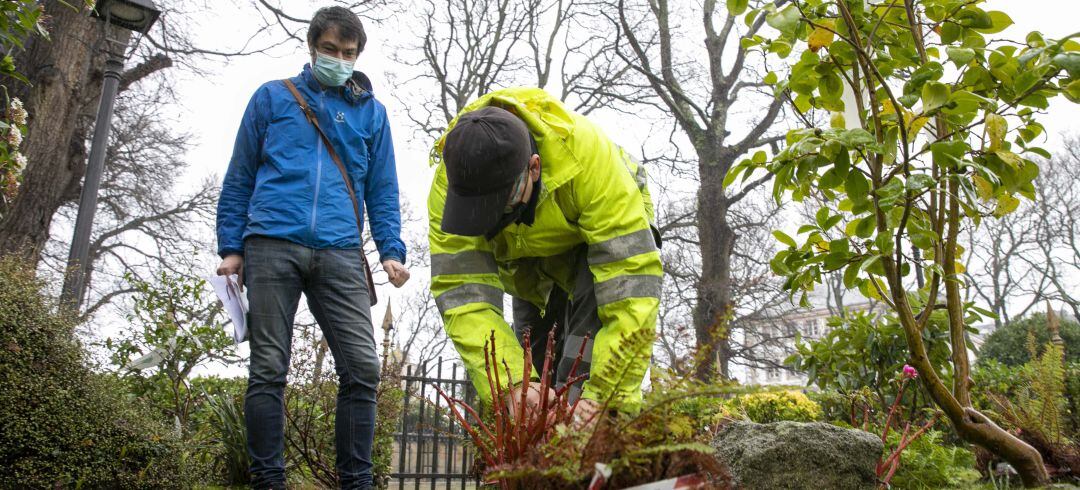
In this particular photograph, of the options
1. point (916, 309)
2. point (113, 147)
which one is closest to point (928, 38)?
point (916, 309)

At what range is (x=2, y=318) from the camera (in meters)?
2.81

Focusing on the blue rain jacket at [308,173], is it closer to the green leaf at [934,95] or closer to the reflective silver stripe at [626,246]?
the reflective silver stripe at [626,246]

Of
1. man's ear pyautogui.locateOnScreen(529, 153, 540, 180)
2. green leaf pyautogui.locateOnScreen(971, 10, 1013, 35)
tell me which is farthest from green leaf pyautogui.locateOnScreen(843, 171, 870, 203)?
man's ear pyautogui.locateOnScreen(529, 153, 540, 180)

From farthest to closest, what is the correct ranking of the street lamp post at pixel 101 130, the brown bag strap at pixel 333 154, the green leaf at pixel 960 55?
the street lamp post at pixel 101 130, the brown bag strap at pixel 333 154, the green leaf at pixel 960 55

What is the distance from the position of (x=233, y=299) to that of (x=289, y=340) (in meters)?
0.28

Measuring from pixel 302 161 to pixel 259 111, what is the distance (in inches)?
12.9

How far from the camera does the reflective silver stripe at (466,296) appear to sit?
237cm

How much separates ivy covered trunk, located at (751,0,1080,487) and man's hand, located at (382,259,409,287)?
1.51m

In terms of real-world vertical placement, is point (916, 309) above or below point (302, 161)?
below

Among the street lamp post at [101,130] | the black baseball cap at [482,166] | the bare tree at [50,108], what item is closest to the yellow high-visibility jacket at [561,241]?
the black baseball cap at [482,166]

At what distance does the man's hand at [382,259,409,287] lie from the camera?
307cm

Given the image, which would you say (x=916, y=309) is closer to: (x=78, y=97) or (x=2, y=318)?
(x=2, y=318)

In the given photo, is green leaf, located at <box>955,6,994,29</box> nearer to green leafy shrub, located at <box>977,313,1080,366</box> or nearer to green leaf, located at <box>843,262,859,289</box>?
green leaf, located at <box>843,262,859,289</box>

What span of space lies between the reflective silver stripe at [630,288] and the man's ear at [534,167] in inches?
16.5
